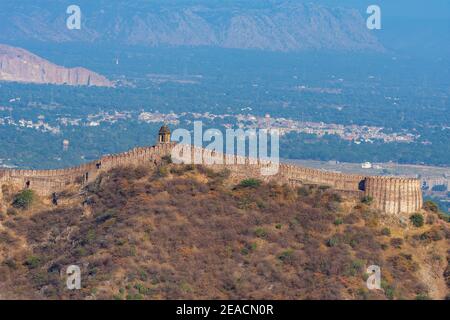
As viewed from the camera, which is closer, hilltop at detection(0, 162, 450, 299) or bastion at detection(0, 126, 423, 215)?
hilltop at detection(0, 162, 450, 299)

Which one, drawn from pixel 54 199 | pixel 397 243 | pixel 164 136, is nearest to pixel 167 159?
pixel 164 136

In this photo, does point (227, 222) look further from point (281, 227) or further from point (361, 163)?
point (361, 163)

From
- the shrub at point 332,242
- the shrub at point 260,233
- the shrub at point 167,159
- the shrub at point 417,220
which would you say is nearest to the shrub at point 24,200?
the shrub at point 167,159

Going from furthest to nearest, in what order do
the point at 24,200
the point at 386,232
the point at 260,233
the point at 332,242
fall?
the point at 24,200 < the point at 386,232 < the point at 260,233 < the point at 332,242

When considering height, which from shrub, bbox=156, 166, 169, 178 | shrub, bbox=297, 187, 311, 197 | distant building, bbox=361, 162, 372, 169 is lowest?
shrub, bbox=297, 187, 311, 197

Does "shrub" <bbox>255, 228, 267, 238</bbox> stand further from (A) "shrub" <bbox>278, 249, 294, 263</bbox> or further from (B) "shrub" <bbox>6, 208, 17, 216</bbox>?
(B) "shrub" <bbox>6, 208, 17, 216</bbox>

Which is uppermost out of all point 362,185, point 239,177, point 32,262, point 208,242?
point 239,177

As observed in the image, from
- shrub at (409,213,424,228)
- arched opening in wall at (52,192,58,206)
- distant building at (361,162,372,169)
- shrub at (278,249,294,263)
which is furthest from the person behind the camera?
distant building at (361,162,372,169)

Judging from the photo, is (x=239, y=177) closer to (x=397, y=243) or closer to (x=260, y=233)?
(x=260, y=233)

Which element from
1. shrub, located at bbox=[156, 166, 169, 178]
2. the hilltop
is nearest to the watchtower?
the hilltop
